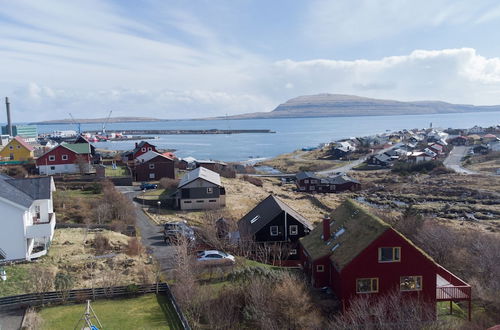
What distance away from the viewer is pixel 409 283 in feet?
52.1

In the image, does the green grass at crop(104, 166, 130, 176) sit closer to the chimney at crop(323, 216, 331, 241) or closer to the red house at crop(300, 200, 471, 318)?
the chimney at crop(323, 216, 331, 241)

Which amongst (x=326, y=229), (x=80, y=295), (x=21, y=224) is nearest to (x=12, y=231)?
(x=21, y=224)

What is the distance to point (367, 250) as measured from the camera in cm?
1563

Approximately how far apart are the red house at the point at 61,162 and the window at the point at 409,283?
124ft

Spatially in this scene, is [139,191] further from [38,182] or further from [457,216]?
[457,216]

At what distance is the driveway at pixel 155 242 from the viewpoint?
20719 mm

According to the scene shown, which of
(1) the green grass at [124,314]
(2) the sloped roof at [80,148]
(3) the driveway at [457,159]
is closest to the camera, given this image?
(1) the green grass at [124,314]

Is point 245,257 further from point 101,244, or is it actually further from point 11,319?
point 11,319

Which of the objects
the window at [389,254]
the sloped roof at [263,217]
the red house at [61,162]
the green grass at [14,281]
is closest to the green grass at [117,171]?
the red house at [61,162]

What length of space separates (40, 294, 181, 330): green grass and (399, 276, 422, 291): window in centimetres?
794

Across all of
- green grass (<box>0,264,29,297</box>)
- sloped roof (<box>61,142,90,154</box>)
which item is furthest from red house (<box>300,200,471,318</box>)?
sloped roof (<box>61,142,90,154</box>)

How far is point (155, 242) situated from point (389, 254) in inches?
529

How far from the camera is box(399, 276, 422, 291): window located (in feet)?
52.0

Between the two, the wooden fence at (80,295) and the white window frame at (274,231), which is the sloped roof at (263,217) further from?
the wooden fence at (80,295)
